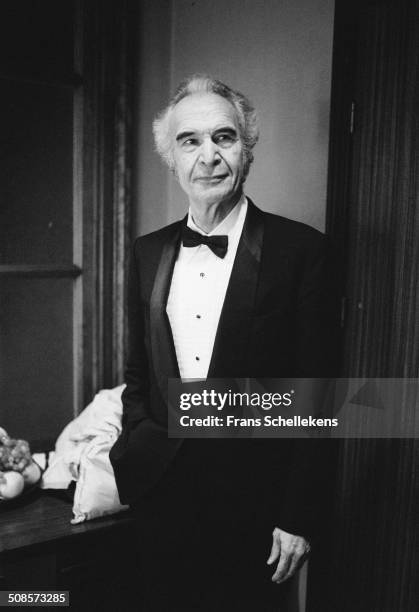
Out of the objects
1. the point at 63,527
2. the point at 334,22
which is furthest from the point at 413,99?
the point at 63,527

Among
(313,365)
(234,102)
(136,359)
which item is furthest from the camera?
(136,359)

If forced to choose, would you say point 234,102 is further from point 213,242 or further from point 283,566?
point 283,566

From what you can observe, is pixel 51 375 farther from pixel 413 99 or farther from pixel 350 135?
pixel 413 99

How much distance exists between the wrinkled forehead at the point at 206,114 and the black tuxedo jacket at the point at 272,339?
0.70ft

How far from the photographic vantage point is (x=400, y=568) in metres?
1.41

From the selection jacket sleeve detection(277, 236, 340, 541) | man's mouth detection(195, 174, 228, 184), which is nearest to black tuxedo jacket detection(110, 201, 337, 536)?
jacket sleeve detection(277, 236, 340, 541)

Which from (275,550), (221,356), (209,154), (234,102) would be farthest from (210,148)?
(275,550)

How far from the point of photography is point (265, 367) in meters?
1.37

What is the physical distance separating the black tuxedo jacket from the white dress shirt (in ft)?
0.09

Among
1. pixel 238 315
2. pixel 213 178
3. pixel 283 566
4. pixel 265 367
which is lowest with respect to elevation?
pixel 283 566

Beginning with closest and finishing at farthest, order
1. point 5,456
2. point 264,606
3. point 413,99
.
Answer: point 413,99 → point 264,606 → point 5,456

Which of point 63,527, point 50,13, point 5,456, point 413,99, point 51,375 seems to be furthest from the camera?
point 51,375

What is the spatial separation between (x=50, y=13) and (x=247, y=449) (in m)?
1.58

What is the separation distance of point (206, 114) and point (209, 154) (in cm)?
10
